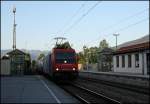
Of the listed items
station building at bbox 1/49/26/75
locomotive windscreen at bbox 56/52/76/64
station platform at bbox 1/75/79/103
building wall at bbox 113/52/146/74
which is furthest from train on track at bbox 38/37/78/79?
station building at bbox 1/49/26/75

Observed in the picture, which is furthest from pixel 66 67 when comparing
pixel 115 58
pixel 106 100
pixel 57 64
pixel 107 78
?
pixel 115 58

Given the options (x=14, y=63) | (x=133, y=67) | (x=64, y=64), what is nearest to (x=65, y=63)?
(x=64, y=64)

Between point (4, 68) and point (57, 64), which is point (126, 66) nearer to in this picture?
point (4, 68)

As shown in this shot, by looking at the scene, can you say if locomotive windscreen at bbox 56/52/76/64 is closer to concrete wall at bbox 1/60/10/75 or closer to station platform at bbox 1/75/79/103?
station platform at bbox 1/75/79/103

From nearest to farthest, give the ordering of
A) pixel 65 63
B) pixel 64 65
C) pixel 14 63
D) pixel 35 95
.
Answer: pixel 35 95, pixel 64 65, pixel 65 63, pixel 14 63

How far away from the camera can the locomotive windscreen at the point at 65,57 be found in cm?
3319

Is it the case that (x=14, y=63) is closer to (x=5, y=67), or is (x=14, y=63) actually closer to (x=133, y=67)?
(x=5, y=67)

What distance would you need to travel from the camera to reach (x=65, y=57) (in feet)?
110

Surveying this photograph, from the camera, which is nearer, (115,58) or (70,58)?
(70,58)

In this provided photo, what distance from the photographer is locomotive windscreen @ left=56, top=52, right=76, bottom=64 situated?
33188mm

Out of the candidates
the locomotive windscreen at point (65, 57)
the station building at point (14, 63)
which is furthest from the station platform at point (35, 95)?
the station building at point (14, 63)

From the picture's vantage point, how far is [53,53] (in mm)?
33750

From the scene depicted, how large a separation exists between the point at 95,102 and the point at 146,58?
31.9 meters

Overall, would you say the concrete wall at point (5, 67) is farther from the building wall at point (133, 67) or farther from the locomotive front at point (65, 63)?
the locomotive front at point (65, 63)
